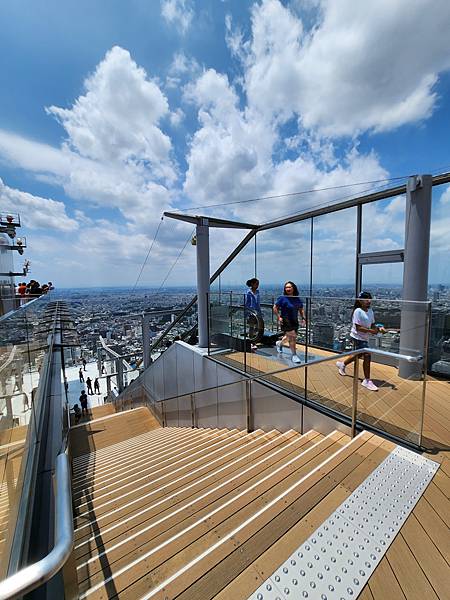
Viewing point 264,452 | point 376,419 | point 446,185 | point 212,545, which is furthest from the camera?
point 446,185

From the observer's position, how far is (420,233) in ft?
16.3

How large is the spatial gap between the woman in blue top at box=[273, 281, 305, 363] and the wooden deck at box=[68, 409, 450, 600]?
1.98 metres

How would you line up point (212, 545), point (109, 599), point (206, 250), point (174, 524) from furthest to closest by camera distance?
point (206, 250)
point (174, 524)
point (212, 545)
point (109, 599)

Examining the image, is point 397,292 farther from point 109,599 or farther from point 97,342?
point 97,342

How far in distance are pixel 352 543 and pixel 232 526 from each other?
872 mm

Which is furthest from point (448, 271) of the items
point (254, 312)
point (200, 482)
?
point (200, 482)

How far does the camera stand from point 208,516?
227 cm

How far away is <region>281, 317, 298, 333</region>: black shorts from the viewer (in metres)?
5.35

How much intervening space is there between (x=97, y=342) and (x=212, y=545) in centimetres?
2342

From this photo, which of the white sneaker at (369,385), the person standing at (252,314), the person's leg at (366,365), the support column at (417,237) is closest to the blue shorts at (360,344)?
the person's leg at (366,365)

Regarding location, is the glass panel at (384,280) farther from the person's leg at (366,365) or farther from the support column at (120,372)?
the support column at (120,372)

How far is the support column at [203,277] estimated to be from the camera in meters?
8.41

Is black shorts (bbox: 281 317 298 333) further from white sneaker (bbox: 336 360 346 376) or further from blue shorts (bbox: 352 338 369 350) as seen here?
white sneaker (bbox: 336 360 346 376)

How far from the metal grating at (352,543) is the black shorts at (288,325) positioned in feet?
9.71
